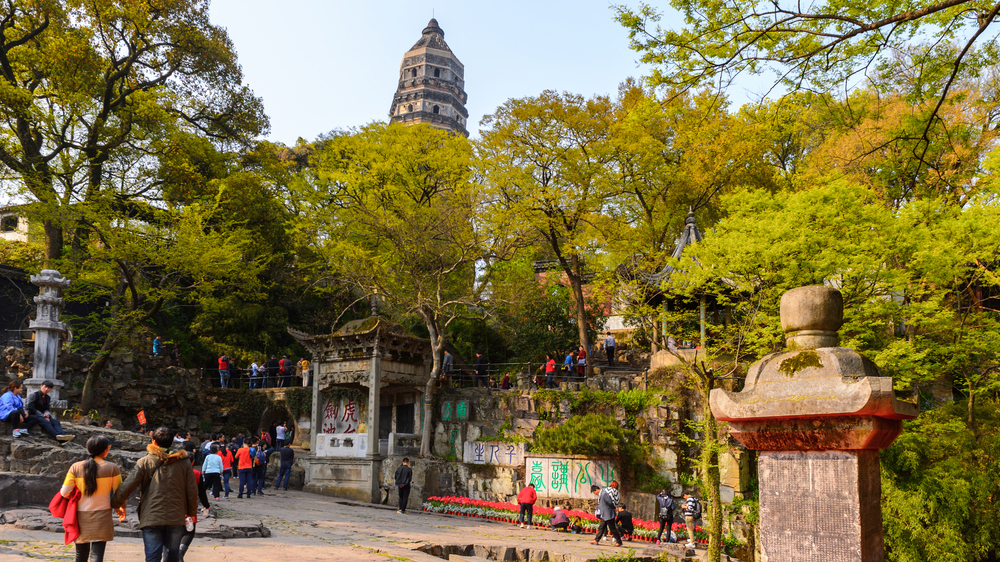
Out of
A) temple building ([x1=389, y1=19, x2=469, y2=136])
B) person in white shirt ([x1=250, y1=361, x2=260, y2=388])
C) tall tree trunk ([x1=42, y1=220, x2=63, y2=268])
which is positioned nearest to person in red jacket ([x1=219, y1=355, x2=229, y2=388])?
person in white shirt ([x1=250, y1=361, x2=260, y2=388])

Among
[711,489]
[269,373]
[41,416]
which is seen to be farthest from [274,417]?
[711,489]

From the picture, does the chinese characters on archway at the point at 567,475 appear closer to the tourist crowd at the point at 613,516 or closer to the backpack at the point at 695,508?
the tourist crowd at the point at 613,516

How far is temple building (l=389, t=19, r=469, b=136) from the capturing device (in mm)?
62312

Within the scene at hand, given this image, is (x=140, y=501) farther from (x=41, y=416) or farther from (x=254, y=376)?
(x=254, y=376)

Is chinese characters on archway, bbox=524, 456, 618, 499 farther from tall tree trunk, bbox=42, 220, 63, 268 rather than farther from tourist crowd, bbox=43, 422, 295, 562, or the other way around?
tall tree trunk, bbox=42, 220, 63, 268

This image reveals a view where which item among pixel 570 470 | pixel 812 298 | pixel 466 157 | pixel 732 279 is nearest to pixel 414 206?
pixel 466 157

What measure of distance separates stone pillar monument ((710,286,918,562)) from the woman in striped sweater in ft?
16.7

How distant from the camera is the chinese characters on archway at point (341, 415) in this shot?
76.7 feet

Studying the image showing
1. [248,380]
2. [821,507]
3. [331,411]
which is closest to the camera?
[821,507]

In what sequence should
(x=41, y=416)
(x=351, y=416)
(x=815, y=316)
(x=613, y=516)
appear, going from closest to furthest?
1. (x=815, y=316)
2. (x=41, y=416)
3. (x=613, y=516)
4. (x=351, y=416)

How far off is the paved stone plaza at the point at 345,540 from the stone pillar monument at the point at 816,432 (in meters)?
6.44

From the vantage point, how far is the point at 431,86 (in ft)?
205

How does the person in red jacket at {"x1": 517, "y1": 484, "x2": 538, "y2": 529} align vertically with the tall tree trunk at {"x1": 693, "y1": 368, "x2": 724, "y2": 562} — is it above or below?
below

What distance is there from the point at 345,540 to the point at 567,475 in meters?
8.22
